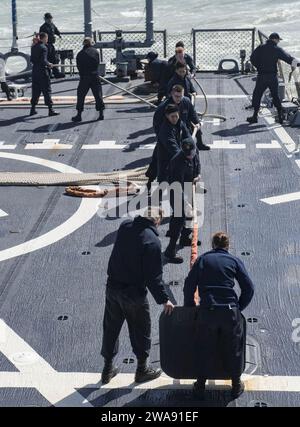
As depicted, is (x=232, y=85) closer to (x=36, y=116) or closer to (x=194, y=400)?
(x=36, y=116)

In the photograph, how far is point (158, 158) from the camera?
10.9 metres

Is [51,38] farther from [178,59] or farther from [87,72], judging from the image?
[178,59]

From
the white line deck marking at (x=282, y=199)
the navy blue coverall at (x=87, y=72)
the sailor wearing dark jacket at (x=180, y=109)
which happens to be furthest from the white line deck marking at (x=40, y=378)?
the navy blue coverall at (x=87, y=72)

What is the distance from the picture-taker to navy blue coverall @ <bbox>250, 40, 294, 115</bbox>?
15.9m

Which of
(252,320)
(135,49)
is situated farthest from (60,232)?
(135,49)

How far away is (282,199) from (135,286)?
17.3 ft

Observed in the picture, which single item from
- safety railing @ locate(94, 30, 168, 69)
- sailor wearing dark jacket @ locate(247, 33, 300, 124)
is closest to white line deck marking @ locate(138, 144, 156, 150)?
sailor wearing dark jacket @ locate(247, 33, 300, 124)

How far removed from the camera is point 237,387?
24.5 ft

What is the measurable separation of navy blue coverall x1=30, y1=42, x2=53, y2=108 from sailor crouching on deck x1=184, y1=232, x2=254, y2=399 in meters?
10.1

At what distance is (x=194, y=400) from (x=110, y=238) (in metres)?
3.92

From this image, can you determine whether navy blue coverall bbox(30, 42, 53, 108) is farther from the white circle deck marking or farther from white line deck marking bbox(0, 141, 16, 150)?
the white circle deck marking

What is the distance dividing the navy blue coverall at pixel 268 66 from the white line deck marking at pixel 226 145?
133 centimetres
